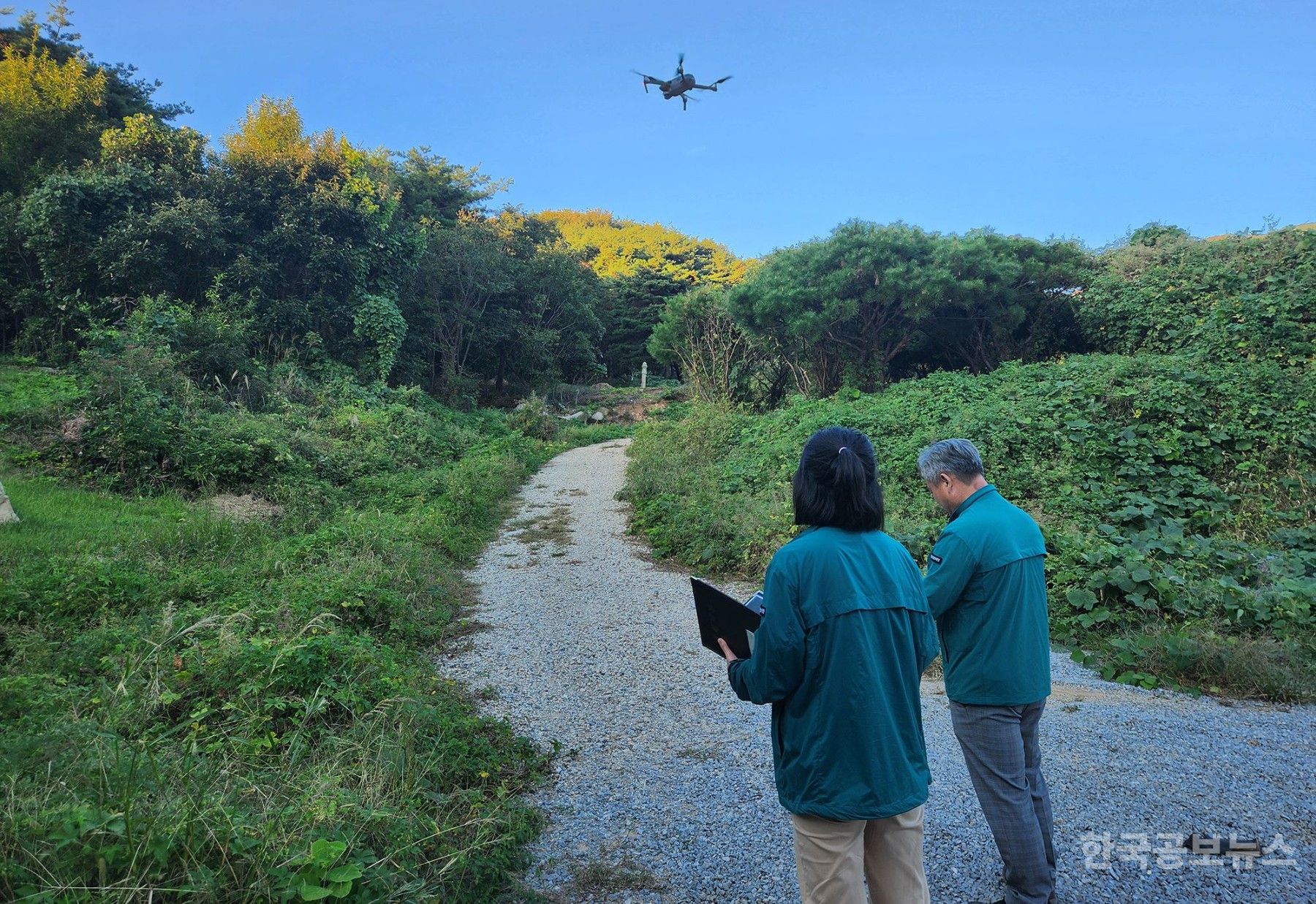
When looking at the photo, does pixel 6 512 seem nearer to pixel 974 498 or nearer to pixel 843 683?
pixel 843 683

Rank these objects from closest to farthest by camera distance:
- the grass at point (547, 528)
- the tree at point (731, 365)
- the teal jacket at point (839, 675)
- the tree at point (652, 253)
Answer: the teal jacket at point (839, 675) < the grass at point (547, 528) < the tree at point (731, 365) < the tree at point (652, 253)

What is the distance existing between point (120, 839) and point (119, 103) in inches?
1002

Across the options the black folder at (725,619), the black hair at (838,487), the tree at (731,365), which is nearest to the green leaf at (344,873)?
the black folder at (725,619)

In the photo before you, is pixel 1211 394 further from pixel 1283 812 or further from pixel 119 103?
pixel 119 103

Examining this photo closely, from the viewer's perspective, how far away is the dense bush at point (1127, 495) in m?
5.12

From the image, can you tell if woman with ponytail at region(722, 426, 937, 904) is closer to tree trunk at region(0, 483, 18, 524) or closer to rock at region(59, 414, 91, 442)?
tree trunk at region(0, 483, 18, 524)

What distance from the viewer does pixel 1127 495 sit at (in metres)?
7.58

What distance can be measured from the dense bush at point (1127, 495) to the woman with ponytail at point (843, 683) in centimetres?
405

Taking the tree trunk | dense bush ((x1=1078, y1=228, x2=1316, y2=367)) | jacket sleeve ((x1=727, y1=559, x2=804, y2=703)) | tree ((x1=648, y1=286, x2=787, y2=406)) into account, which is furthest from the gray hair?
tree ((x1=648, y1=286, x2=787, y2=406))

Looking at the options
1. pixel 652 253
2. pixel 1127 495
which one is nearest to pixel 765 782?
pixel 1127 495

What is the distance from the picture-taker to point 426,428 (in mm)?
15961

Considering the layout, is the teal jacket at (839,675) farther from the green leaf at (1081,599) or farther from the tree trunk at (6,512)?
the tree trunk at (6,512)

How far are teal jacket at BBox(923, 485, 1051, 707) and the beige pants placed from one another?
2.12ft

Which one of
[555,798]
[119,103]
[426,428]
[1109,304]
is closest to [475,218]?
[119,103]
